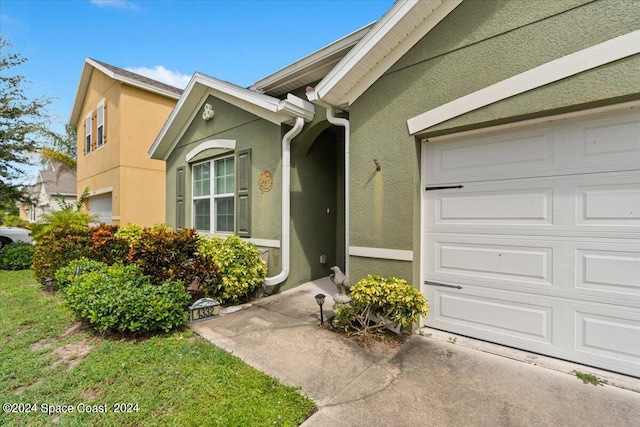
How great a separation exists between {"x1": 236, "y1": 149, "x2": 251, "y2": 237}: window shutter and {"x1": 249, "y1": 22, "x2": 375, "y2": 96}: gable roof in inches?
58.6

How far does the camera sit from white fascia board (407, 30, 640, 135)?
2.75m

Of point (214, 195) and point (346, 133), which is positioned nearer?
point (346, 133)

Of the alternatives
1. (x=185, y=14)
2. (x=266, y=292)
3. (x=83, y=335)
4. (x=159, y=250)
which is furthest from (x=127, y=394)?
(x=185, y=14)

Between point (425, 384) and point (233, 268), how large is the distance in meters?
3.70

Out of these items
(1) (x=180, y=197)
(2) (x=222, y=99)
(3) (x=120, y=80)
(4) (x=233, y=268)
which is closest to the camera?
(4) (x=233, y=268)

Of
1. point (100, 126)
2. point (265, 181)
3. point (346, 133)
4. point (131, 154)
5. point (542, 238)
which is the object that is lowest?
point (542, 238)

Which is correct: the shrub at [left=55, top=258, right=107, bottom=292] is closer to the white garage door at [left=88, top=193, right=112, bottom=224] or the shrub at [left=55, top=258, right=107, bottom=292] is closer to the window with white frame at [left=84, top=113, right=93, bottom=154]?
the white garage door at [left=88, top=193, right=112, bottom=224]

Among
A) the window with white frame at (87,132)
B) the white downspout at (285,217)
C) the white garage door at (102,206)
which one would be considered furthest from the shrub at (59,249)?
the window with white frame at (87,132)

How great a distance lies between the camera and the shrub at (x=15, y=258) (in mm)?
9516

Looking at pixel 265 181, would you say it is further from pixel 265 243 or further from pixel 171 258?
pixel 171 258

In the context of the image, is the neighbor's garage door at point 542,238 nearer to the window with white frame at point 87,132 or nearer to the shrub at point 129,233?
the shrub at point 129,233

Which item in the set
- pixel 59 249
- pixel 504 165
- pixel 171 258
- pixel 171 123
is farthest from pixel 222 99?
pixel 504 165

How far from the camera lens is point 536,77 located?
3.12 metres

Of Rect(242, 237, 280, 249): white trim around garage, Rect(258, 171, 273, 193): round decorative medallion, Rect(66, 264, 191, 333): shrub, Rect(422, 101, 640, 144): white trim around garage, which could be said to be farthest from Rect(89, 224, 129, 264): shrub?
Rect(422, 101, 640, 144): white trim around garage
